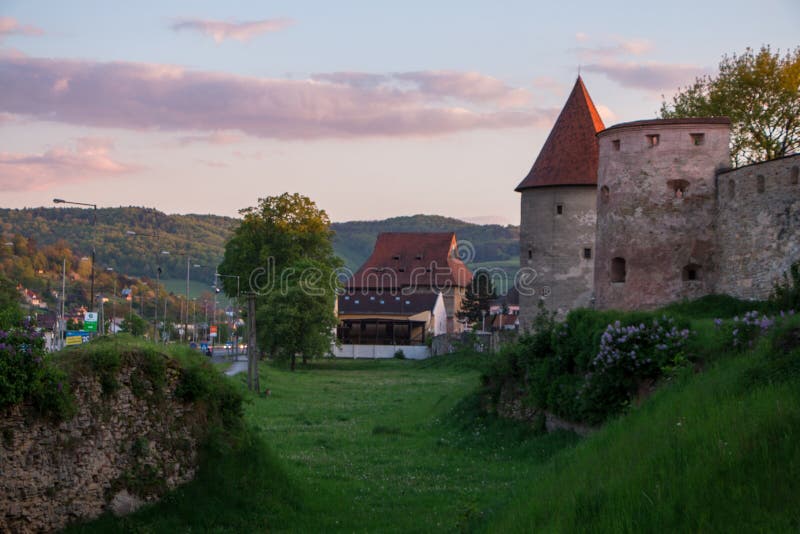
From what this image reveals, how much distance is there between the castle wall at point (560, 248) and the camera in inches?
1988

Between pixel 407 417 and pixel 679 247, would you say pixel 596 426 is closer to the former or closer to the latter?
pixel 407 417

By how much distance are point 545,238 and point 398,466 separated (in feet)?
110

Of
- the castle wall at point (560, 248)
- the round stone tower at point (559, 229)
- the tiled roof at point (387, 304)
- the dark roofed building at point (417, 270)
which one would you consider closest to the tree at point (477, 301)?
the dark roofed building at point (417, 270)

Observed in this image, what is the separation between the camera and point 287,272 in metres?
65.9

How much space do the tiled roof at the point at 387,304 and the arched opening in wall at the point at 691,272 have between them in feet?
203

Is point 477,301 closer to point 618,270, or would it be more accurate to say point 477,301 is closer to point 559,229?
point 559,229

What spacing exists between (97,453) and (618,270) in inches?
1086

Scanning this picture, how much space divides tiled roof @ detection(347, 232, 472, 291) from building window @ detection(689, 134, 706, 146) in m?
76.5

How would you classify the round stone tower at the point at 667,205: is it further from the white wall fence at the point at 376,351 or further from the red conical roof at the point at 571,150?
the white wall fence at the point at 376,351

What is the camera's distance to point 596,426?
17141 millimetres

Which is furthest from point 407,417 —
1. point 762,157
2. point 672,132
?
point 762,157

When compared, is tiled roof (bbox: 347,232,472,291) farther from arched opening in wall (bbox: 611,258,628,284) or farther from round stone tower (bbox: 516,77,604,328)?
arched opening in wall (bbox: 611,258,628,284)

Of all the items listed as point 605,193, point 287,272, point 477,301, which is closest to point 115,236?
point 477,301

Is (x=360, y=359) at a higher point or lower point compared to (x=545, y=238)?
lower
